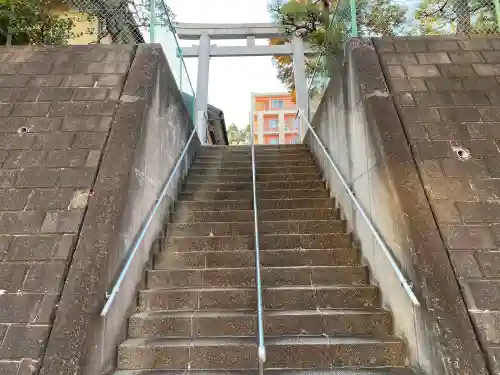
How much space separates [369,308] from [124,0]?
522 cm

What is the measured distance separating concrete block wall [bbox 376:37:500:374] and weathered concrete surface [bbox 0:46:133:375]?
9.61 ft

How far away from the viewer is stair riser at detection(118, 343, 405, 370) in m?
2.65

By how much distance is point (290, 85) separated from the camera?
14.1 metres

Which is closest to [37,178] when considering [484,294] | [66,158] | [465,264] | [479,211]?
[66,158]

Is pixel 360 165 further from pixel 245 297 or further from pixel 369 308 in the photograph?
pixel 245 297

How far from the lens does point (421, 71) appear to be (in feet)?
14.3

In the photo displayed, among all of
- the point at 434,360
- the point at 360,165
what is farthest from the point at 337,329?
the point at 360,165

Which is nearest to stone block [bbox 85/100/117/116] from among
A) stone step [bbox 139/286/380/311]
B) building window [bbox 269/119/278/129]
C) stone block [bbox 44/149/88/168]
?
stone block [bbox 44/149/88/168]

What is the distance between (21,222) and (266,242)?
94.5 inches

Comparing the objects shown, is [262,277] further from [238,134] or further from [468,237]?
[238,134]

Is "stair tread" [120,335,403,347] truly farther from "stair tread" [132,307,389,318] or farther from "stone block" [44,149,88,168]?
"stone block" [44,149,88,168]

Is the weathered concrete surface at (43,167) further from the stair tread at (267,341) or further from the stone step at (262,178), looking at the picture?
the stone step at (262,178)

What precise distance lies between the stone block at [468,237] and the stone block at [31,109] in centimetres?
425

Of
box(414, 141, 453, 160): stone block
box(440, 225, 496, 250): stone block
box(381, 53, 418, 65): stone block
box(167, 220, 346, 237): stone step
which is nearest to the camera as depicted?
box(440, 225, 496, 250): stone block
